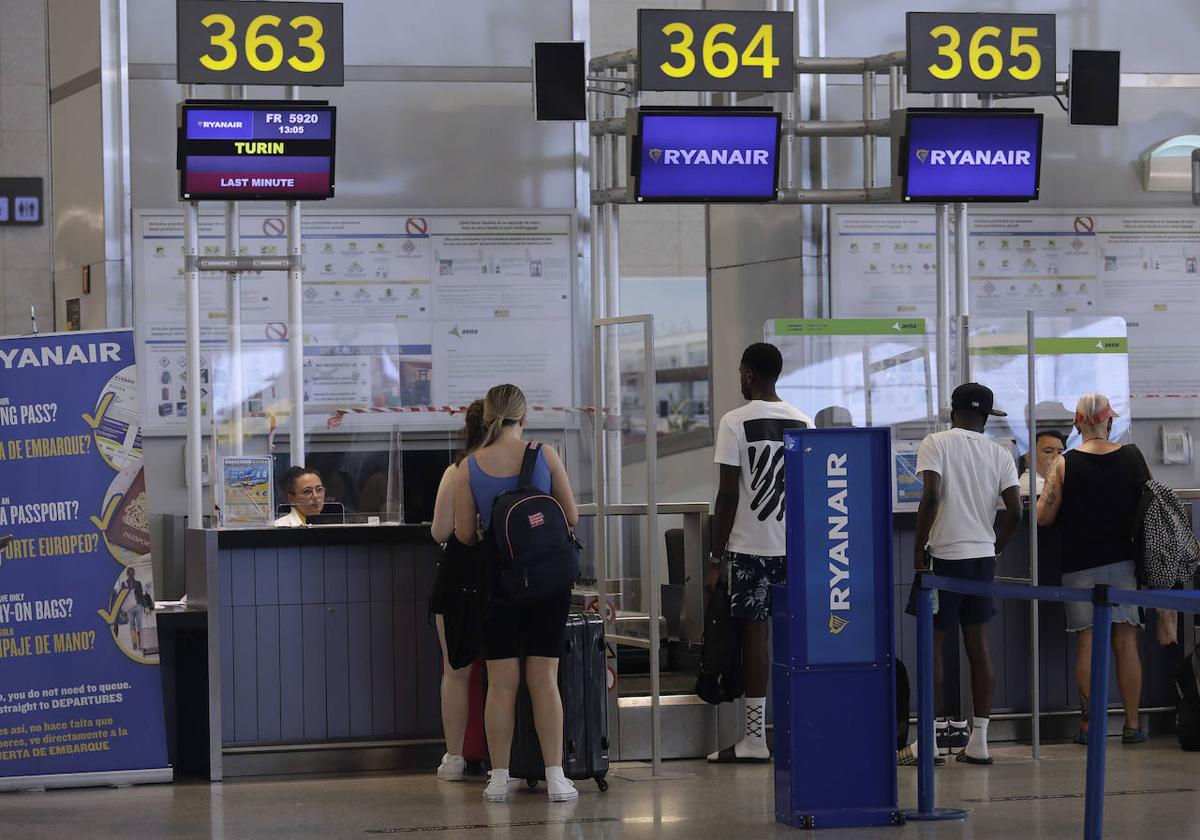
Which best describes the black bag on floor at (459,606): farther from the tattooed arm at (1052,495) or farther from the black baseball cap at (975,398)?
the tattooed arm at (1052,495)

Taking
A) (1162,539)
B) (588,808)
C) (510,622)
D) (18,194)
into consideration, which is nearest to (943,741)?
(1162,539)

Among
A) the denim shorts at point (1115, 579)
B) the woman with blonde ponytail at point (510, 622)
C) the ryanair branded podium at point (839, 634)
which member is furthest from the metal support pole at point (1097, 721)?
the denim shorts at point (1115, 579)

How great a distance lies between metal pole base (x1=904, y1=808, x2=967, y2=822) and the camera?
578 centimetres

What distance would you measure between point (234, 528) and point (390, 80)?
12.0 ft

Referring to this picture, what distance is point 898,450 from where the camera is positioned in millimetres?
8469

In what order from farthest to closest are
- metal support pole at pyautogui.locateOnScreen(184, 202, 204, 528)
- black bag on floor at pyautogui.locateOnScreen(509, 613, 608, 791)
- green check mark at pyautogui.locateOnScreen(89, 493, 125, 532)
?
metal support pole at pyautogui.locateOnScreen(184, 202, 204, 528) < green check mark at pyautogui.locateOnScreen(89, 493, 125, 532) < black bag on floor at pyautogui.locateOnScreen(509, 613, 608, 791)

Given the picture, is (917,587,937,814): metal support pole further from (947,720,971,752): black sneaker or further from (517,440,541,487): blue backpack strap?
(947,720,971,752): black sneaker

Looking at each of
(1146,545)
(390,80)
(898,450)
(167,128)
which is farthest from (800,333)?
(167,128)

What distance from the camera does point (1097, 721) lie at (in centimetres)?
484

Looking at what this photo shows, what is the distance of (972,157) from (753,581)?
264 centimetres

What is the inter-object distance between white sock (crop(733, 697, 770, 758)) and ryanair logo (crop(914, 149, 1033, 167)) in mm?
2801

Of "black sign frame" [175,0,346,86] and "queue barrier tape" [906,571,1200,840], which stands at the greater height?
"black sign frame" [175,0,346,86]

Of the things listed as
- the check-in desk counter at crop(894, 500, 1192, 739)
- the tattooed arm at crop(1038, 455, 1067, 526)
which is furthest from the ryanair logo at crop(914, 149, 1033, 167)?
the check-in desk counter at crop(894, 500, 1192, 739)

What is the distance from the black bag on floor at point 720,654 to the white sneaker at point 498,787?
3.82 feet
